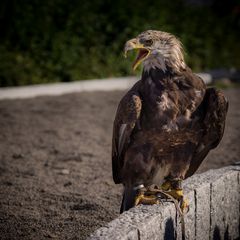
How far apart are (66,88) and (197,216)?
25.2 ft

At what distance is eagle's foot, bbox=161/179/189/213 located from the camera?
402 cm

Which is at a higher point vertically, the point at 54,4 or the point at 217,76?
the point at 54,4

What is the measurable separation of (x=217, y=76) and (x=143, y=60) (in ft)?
32.6

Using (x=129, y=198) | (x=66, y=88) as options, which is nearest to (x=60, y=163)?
(x=129, y=198)

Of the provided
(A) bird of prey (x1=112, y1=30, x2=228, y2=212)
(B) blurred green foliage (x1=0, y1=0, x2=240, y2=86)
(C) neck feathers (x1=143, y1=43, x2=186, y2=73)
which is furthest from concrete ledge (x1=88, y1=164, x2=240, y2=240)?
(B) blurred green foliage (x1=0, y1=0, x2=240, y2=86)

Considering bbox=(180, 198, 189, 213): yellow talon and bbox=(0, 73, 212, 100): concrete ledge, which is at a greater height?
bbox=(180, 198, 189, 213): yellow talon

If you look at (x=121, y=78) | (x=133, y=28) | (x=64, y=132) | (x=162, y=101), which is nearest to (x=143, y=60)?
(x=162, y=101)

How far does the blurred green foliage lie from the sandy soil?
1.67m

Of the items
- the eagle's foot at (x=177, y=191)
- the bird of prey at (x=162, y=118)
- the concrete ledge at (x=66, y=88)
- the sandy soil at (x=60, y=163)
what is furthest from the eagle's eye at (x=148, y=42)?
the concrete ledge at (x=66, y=88)

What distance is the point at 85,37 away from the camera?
46.2ft

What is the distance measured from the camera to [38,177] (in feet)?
20.4

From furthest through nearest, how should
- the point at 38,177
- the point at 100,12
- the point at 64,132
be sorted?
the point at 100,12, the point at 64,132, the point at 38,177

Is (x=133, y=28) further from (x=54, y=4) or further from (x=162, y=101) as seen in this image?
(x=162, y=101)

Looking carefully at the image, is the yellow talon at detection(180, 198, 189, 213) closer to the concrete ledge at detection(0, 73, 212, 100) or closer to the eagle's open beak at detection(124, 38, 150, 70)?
the eagle's open beak at detection(124, 38, 150, 70)
